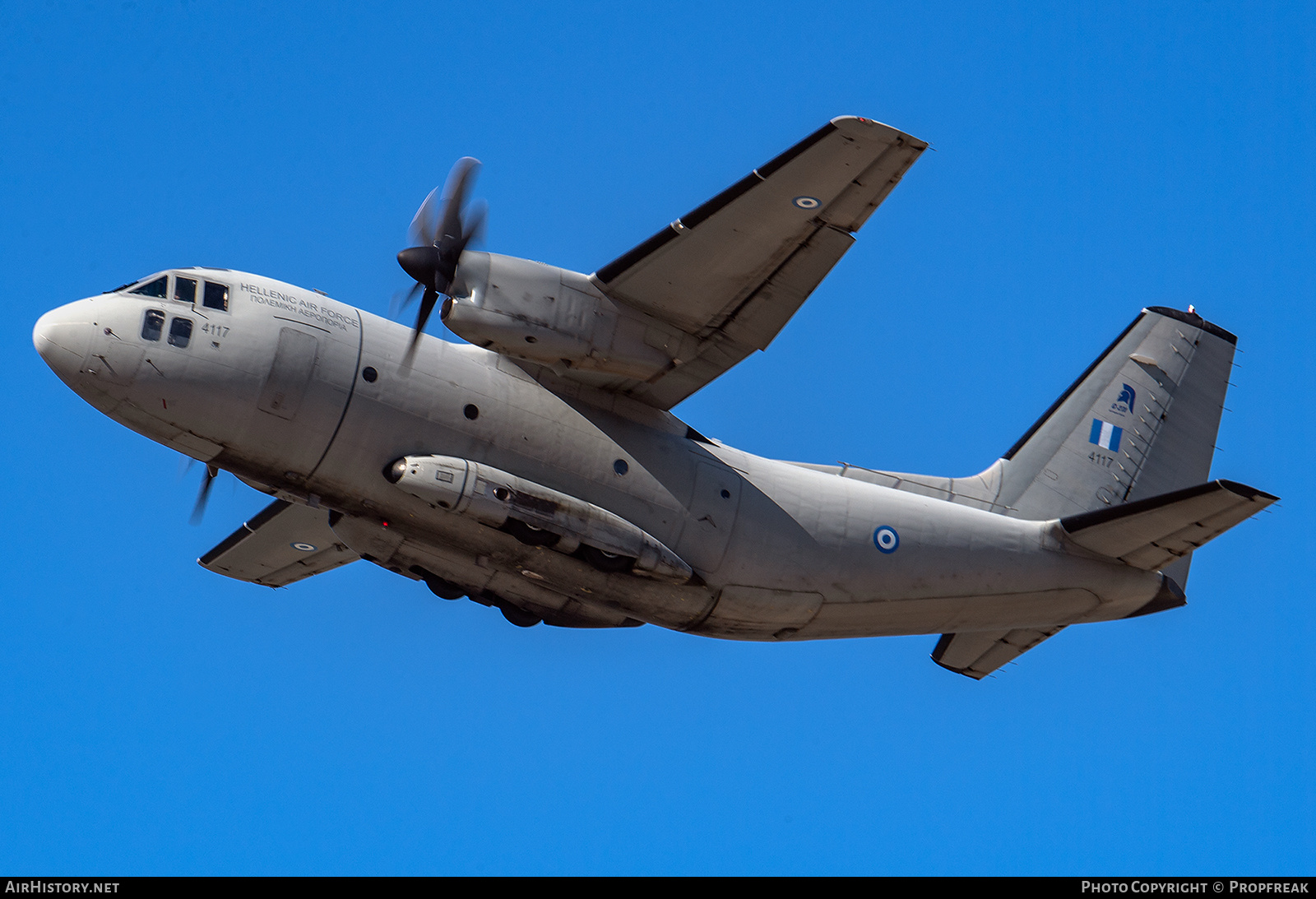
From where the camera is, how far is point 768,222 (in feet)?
49.7

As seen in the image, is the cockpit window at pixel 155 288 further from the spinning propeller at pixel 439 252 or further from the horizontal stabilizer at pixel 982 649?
the horizontal stabilizer at pixel 982 649

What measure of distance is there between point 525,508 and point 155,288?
15.9ft

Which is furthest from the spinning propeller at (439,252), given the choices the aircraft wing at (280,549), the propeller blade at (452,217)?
the aircraft wing at (280,549)

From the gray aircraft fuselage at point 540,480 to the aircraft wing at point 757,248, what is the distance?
1295mm

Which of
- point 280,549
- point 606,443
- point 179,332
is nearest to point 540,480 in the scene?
point 606,443

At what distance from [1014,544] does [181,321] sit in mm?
10793

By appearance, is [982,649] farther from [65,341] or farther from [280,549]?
[65,341]

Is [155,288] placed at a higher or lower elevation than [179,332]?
higher

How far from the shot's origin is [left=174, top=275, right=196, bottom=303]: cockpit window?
48.4ft

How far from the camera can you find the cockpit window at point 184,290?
581 inches

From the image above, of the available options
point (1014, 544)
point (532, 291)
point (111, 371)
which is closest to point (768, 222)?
point (532, 291)

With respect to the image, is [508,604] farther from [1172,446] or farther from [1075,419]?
[1172,446]

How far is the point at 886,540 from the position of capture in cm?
1689

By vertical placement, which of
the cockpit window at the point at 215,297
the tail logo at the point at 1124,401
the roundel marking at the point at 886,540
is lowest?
the roundel marking at the point at 886,540
